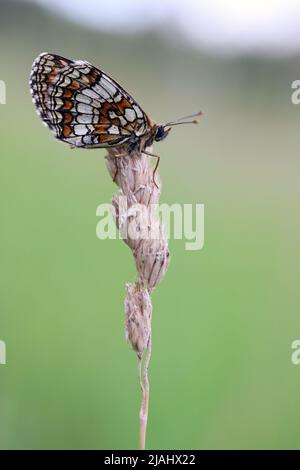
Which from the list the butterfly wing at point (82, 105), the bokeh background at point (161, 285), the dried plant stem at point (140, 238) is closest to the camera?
the dried plant stem at point (140, 238)

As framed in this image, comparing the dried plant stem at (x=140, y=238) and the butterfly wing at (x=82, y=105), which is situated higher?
the butterfly wing at (x=82, y=105)

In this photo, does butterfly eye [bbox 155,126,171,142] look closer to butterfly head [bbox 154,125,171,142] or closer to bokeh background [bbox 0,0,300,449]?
butterfly head [bbox 154,125,171,142]

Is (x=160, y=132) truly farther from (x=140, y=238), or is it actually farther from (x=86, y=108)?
(x=140, y=238)

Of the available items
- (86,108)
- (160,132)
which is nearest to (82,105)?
(86,108)

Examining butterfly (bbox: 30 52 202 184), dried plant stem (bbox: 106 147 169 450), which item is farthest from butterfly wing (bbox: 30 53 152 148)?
dried plant stem (bbox: 106 147 169 450)

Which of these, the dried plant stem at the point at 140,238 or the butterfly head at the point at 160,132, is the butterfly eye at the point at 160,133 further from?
the dried plant stem at the point at 140,238

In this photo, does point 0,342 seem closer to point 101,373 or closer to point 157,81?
point 101,373

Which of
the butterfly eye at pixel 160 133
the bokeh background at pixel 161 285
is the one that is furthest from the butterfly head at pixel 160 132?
the bokeh background at pixel 161 285
